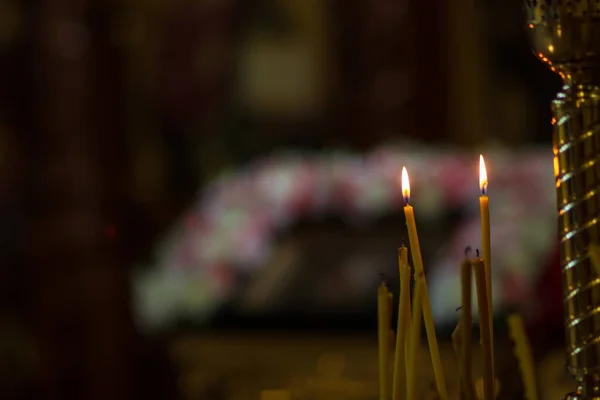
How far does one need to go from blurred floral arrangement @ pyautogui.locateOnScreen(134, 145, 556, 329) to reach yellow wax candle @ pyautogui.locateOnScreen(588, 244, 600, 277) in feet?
3.23

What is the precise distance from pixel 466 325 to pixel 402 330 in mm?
43

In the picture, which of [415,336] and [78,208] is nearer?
[415,336]

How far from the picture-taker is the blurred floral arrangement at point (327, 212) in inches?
58.6

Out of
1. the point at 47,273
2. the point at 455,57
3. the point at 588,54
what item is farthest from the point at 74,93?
the point at 455,57

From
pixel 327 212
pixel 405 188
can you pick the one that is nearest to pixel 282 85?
pixel 327 212

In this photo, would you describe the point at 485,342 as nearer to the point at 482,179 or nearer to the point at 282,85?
the point at 482,179

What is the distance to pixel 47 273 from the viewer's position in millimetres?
1749

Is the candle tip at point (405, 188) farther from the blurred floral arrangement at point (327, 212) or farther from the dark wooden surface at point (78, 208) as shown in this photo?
the dark wooden surface at point (78, 208)

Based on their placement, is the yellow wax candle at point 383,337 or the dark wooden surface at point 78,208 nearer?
the yellow wax candle at point 383,337

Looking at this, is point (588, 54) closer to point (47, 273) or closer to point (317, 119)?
point (47, 273)

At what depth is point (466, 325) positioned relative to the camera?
384 millimetres

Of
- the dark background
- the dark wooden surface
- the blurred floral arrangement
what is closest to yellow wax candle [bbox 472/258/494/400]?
the blurred floral arrangement

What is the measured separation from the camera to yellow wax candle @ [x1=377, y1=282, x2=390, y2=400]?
405 mm

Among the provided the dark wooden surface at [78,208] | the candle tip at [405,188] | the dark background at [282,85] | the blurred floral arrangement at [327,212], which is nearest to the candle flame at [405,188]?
the candle tip at [405,188]
